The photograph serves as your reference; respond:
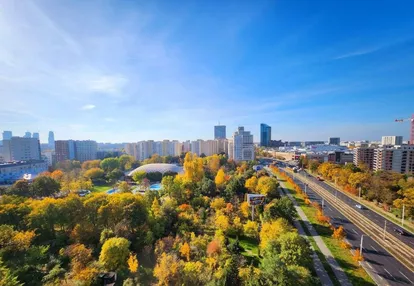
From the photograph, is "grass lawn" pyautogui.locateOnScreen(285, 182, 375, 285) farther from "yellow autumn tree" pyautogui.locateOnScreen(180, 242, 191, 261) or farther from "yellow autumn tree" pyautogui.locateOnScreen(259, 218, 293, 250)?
"yellow autumn tree" pyautogui.locateOnScreen(180, 242, 191, 261)

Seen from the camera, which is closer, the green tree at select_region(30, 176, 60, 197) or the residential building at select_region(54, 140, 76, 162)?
the green tree at select_region(30, 176, 60, 197)

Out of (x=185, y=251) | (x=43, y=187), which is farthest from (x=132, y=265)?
(x=43, y=187)

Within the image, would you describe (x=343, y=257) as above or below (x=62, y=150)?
below

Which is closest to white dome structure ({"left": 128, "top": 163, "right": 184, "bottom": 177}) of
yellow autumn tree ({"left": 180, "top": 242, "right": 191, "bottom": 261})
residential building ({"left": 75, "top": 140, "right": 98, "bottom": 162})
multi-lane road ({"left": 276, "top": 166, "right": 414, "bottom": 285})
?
multi-lane road ({"left": 276, "top": 166, "right": 414, "bottom": 285})

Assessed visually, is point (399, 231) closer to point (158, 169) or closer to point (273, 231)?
point (273, 231)

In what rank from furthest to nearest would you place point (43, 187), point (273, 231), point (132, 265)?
point (43, 187)
point (273, 231)
point (132, 265)
